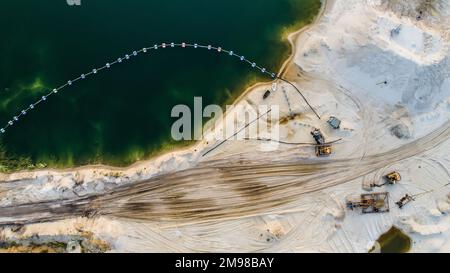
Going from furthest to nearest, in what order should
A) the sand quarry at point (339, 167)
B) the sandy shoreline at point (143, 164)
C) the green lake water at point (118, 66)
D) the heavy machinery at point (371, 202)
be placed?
the green lake water at point (118, 66), the sandy shoreline at point (143, 164), the heavy machinery at point (371, 202), the sand quarry at point (339, 167)

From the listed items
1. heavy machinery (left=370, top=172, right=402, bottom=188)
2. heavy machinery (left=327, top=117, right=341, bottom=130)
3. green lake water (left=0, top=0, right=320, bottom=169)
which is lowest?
heavy machinery (left=370, top=172, right=402, bottom=188)

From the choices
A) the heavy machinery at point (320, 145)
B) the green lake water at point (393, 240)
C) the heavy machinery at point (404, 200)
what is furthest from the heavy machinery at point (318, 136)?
the green lake water at point (393, 240)

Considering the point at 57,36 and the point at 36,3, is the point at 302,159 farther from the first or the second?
the point at 36,3

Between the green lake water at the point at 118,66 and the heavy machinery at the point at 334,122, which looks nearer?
the heavy machinery at the point at 334,122

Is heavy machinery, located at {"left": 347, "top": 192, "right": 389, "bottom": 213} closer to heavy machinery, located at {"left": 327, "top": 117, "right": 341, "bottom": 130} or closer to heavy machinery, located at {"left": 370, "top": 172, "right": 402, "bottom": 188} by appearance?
heavy machinery, located at {"left": 370, "top": 172, "right": 402, "bottom": 188}

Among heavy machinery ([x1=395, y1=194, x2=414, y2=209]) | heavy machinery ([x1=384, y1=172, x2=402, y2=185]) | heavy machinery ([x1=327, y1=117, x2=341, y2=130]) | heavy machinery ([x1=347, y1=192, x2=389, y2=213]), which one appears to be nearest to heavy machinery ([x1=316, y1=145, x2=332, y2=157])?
heavy machinery ([x1=327, y1=117, x2=341, y2=130])

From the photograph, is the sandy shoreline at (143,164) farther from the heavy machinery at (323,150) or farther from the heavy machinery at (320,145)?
the heavy machinery at (323,150)

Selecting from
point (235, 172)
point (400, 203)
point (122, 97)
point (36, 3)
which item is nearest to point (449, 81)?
point (400, 203)
